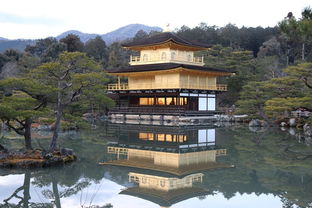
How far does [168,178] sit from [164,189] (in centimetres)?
131

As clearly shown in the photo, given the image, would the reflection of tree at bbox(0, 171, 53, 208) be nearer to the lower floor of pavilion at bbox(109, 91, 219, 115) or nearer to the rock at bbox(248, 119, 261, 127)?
the rock at bbox(248, 119, 261, 127)

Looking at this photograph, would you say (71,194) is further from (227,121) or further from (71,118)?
(227,121)

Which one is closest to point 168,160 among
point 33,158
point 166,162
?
point 166,162

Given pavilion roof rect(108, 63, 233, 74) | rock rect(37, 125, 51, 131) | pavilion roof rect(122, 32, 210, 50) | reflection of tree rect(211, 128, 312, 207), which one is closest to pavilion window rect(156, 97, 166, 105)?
pavilion roof rect(108, 63, 233, 74)

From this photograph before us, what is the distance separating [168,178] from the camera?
10.9 metres

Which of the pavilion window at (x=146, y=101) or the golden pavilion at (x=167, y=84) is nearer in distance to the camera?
the golden pavilion at (x=167, y=84)

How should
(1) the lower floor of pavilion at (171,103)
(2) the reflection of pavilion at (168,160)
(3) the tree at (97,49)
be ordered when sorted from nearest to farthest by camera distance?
(2) the reflection of pavilion at (168,160) → (1) the lower floor of pavilion at (171,103) → (3) the tree at (97,49)

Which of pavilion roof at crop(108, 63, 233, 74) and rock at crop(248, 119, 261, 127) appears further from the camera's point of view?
pavilion roof at crop(108, 63, 233, 74)

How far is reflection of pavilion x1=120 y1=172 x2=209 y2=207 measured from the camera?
28.6 ft

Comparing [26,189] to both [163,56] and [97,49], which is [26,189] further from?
[97,49]

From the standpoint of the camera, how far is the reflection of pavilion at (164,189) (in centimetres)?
873

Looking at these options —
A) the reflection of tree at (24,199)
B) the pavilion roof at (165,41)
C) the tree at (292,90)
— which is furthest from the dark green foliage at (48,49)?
the reflection of tree at (24,199)

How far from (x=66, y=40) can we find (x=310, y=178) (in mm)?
58000

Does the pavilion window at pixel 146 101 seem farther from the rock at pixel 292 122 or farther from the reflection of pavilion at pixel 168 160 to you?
the reflection of pavilion at pixel 168 160
